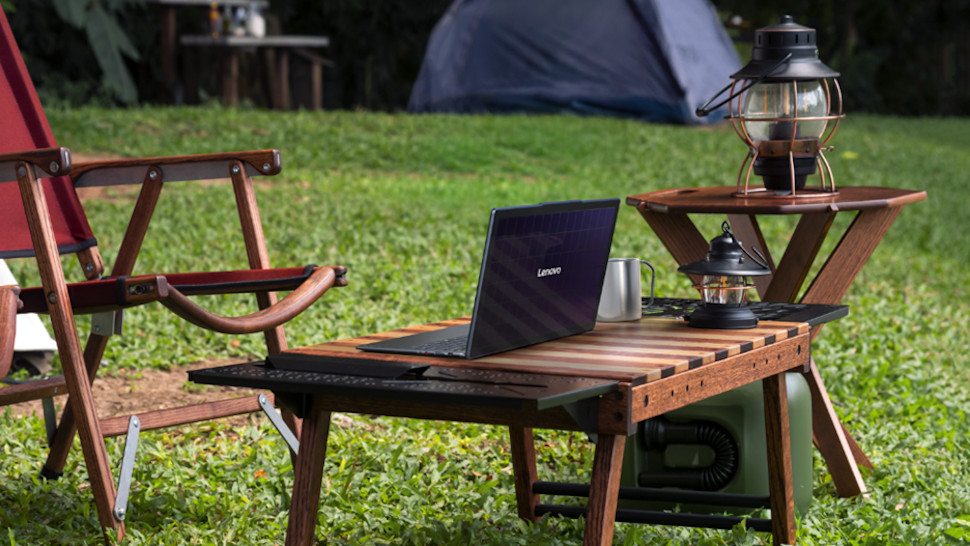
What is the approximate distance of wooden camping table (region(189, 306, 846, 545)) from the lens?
72.9 inches

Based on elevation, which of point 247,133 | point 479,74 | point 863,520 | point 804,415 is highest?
point 479,74

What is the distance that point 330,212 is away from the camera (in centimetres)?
755

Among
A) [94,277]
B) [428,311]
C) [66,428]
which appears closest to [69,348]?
[66,428]

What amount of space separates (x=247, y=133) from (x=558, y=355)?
8.56 m

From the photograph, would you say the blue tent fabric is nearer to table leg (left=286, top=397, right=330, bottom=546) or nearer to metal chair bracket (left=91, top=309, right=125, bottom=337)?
metal chair bracket (left=91, top=309, right=125, bottom=337)

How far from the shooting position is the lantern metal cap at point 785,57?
3.00 metres

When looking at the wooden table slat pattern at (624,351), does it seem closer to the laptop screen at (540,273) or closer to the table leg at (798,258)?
the laptop screen at (540,273)

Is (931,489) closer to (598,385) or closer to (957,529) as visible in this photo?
(957,529)

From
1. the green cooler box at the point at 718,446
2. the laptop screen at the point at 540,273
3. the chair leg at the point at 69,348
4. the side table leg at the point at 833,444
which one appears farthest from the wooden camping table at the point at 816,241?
the chair leg at the point at 69,348

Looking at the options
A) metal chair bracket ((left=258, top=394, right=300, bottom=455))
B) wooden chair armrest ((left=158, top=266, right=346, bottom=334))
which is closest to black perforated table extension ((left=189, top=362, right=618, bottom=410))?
wooden chair armrest ((left=158, top=266, right=346, bottom=334))

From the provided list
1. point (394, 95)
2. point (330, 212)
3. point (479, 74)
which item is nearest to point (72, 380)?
point (330, 212)

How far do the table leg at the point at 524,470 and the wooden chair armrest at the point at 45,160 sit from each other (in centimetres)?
119

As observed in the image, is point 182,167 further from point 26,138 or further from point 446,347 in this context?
point 446,347

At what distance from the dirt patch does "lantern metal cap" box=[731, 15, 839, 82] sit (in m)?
2.00
